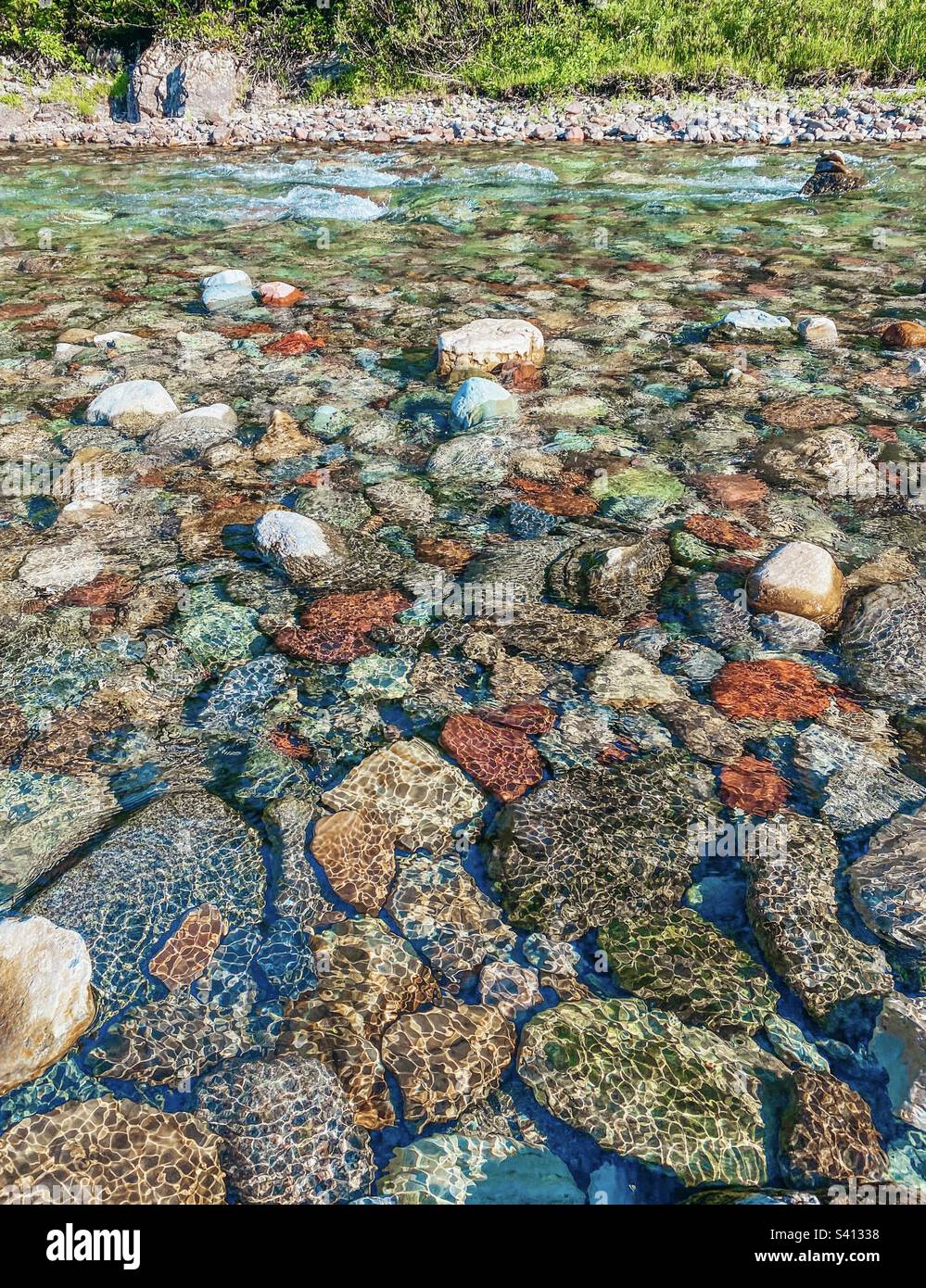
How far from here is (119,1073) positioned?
6.68 ft

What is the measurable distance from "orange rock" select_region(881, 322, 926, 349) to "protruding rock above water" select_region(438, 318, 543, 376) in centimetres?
244

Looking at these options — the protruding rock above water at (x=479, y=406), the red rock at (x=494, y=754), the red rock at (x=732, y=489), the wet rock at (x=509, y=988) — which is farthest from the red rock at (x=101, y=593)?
the red rock at (x=732, y=489)

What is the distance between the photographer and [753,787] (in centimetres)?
278

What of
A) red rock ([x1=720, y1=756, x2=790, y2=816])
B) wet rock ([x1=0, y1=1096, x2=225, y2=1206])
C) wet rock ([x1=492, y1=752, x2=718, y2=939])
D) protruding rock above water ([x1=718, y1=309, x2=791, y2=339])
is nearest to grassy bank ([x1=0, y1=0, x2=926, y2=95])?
protruding rock above water ([x1=718, y1=309, x2=791, y2=339])

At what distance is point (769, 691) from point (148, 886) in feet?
7.19

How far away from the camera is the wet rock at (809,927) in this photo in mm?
2225

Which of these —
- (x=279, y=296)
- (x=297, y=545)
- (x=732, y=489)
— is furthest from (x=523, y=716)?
(x=279, y=296)

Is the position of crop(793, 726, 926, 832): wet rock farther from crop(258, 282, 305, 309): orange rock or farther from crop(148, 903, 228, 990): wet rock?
crop(258, 282, 305, 309): orange rock

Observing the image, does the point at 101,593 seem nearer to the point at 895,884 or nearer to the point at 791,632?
the point at 791,632

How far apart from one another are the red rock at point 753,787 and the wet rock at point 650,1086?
799 millimetres

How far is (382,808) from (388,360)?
4.06 m

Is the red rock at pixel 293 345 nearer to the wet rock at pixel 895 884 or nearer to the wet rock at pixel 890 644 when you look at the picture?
the wet rock at pixel 890 644

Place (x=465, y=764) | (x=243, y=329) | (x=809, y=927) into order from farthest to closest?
1. (x=243, y=329)
2. (x=465, y=764)
3. (x=809, y=927)
